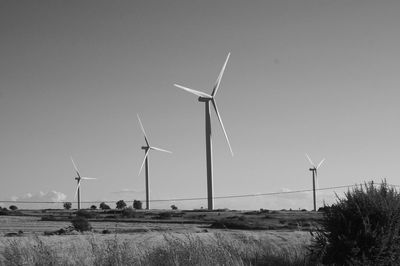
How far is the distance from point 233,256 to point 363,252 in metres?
5.53

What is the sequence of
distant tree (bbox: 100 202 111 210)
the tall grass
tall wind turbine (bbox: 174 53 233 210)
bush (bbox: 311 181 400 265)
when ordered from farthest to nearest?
distant tree (bbox: 100 202 111 210) → tall wind turbine (bbox: 174 53 233 210) → bush (bbox: 311 181 400 265) → the tall grass

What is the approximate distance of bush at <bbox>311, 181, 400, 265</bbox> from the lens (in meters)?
25.1

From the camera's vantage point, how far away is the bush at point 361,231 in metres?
25.1

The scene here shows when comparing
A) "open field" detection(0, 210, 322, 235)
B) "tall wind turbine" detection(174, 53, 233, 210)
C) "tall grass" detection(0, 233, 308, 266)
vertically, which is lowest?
"tall grass" detection(0, 233, 308, 266)

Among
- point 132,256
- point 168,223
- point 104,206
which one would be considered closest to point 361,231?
point 132,256

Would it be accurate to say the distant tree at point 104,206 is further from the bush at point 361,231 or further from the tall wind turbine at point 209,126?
the bush at point 361,231

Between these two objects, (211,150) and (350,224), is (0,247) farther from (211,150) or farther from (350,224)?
(211,150)

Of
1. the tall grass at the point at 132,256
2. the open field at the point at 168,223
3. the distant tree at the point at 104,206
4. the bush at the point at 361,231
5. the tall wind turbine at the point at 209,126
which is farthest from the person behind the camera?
the distant tree at the point at 104,206

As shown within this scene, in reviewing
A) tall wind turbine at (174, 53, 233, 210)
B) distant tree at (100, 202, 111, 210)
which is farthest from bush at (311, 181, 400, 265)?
distant tree at (100, 202, 111, 210)

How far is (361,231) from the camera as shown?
25.3 m

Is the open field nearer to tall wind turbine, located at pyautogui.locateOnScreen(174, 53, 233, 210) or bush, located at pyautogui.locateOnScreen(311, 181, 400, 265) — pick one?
tall wind turbine, located at pyautogui.locateOnScreen(174, 53, 233, 210)

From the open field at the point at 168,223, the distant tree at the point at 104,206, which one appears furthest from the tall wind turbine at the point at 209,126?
the distant tree at the point at 104,206

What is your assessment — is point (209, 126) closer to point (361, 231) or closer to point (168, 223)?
point (168, 223)

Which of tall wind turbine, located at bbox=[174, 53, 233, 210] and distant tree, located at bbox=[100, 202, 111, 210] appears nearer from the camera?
tall wind turbine, located at bbox=[174, 53, 233, 210]
